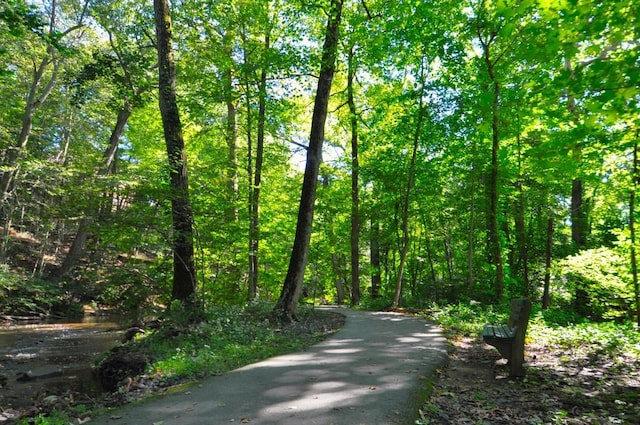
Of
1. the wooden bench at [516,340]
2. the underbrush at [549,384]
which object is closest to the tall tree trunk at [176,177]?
→ the underbrush at [549,384]

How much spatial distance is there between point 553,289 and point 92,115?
26299mm

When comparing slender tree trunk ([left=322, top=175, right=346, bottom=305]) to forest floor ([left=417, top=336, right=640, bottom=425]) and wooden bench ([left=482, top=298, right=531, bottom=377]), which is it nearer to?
forest floor ([left=417, top=336, right=640, bottom=425])

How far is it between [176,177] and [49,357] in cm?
504

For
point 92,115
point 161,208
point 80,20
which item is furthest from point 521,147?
point 92,115

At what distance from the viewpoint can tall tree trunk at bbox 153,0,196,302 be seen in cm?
862

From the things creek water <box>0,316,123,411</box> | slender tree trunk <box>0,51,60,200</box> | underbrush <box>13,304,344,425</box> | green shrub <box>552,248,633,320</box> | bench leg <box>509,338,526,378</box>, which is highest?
slender tree trunk <box>0,51,60,200</box>

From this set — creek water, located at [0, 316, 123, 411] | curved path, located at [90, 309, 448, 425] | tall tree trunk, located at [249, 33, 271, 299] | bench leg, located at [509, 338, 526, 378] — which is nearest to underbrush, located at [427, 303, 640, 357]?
bench leg, located at [509, 338, 526, 378]

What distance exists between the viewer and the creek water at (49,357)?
254 inches

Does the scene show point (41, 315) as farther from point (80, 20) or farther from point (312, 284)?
point (312, 284)

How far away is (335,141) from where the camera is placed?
25984mm

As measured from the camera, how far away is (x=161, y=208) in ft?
27.6

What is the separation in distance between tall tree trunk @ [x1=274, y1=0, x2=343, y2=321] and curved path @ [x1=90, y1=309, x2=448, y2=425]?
335cm

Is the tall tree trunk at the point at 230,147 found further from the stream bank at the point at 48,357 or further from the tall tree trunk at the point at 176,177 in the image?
the stream bank at the point at 48,357

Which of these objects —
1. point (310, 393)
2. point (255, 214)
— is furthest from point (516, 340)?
point (255, 214)
